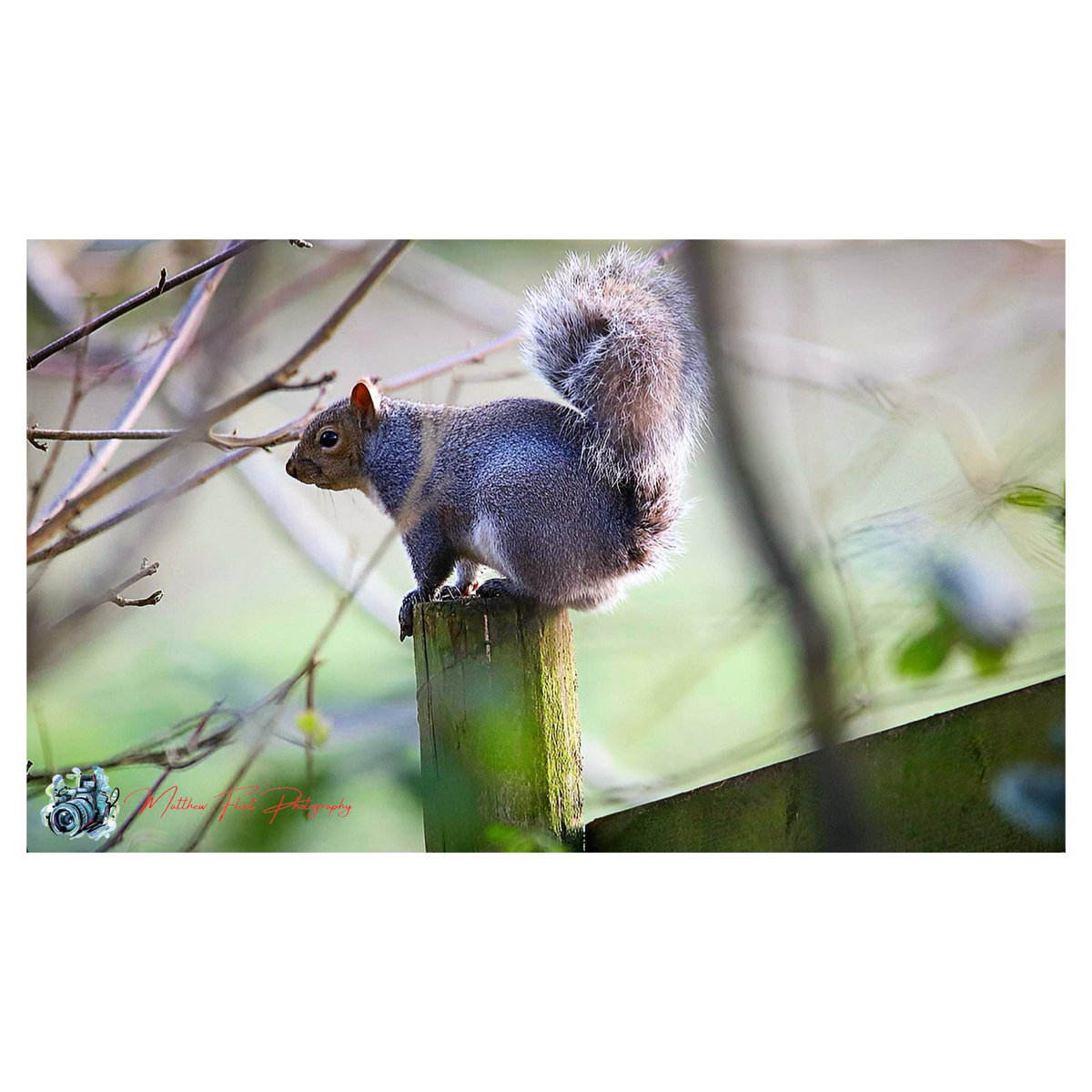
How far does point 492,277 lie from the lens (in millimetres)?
2338

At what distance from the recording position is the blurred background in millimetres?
2256

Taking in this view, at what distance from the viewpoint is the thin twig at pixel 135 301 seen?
1.97 metres

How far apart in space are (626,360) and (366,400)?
560 mm

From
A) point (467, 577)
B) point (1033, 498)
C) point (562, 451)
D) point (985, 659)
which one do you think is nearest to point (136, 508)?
point (467, 577)

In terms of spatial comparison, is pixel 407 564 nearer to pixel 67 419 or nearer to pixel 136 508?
pixel 136 508

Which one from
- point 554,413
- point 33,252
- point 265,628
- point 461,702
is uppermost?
point 33,252

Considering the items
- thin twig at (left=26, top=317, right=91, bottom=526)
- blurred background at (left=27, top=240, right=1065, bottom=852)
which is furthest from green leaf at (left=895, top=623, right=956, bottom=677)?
thin twig at (left=26, top=317, right=91, bottom=526)

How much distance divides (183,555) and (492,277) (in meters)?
0.88

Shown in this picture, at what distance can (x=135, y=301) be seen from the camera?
77.2 inches

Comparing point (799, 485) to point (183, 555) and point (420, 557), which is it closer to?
point (420, 557)

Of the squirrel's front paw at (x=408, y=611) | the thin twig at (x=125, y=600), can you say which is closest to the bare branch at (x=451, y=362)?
the squirrel's front paw at (x=408, y=611)

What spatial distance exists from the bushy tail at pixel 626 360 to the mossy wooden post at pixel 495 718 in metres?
0.41

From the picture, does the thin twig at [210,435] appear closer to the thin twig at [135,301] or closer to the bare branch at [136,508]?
the bare branch at [136,508]

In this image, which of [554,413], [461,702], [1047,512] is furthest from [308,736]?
[1047,512]
